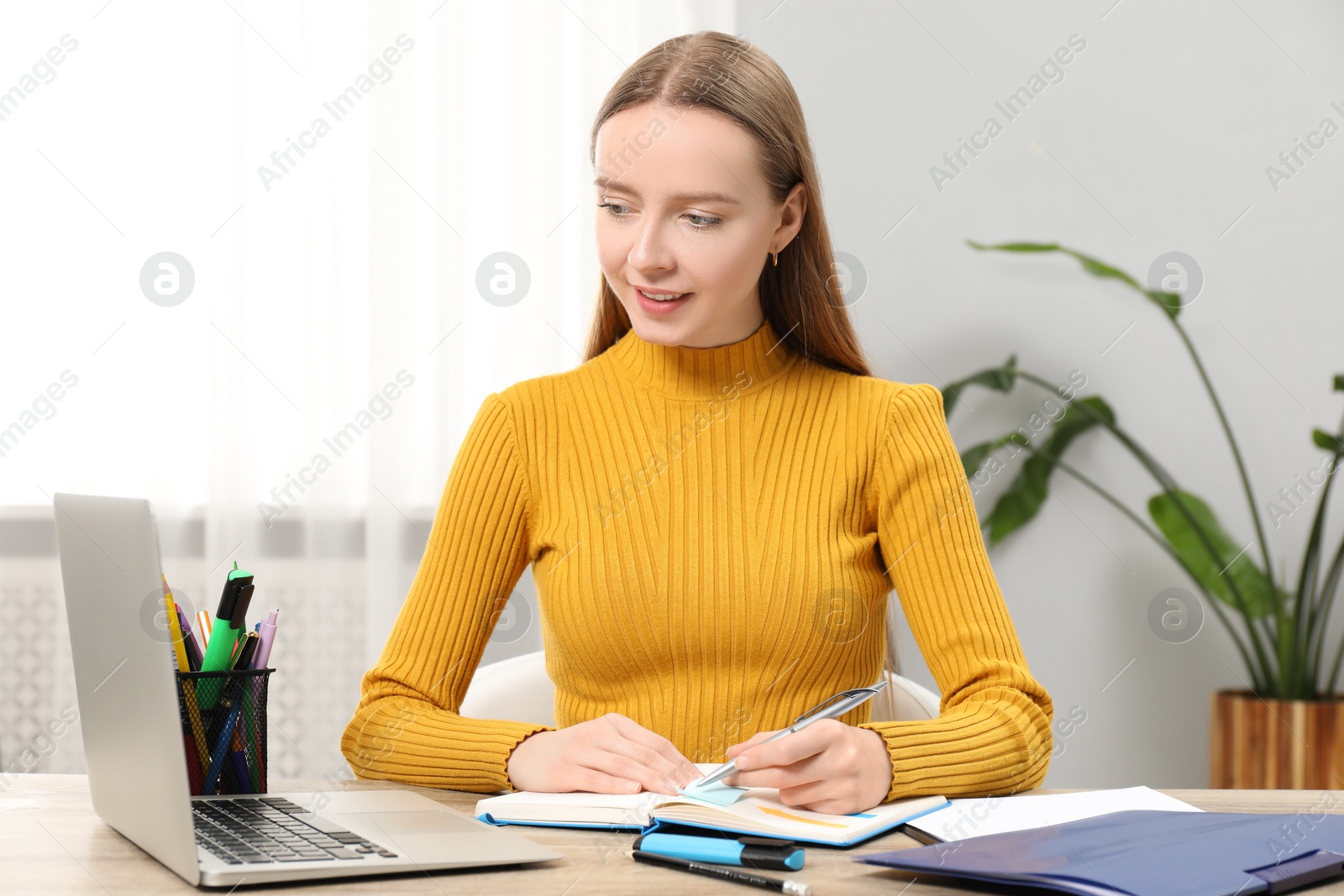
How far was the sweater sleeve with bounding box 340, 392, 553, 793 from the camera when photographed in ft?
3.20

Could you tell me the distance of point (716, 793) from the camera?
0.81m

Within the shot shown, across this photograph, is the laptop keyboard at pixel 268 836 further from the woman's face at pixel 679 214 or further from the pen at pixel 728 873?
the woman's face at pixel 679 214

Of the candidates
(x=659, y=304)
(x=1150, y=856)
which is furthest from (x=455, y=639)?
(x=1150, y=856)

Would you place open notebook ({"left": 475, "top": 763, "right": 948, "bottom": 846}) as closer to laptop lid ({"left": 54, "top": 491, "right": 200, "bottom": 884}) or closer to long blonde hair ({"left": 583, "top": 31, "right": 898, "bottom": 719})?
laptop lid ({"left": 54, "top": 491, "right": 200, "bottom": 884})

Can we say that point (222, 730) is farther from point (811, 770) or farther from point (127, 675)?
point (811, 770)

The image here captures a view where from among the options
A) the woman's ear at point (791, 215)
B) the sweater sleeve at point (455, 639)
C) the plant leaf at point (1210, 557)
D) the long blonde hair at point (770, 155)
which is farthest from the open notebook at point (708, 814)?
the plant leaf at point (1210, 557)

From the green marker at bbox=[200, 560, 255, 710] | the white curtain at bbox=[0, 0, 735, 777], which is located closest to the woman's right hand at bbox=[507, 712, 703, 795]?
the green marker at bbox=[200, 560, 255, 710]

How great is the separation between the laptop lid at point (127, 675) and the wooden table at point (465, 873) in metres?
0.02

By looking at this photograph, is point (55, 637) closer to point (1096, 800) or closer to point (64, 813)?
point (64, 813)

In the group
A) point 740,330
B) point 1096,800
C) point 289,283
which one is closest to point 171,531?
point 289,283

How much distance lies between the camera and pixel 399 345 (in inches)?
89.0

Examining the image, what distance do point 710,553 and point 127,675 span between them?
623mm

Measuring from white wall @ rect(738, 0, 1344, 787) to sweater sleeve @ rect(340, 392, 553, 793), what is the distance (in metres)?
1.36

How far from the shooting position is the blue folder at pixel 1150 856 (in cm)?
61
